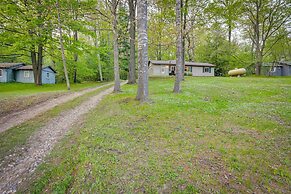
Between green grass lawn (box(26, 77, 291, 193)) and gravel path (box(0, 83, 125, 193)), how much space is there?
0.95 ft

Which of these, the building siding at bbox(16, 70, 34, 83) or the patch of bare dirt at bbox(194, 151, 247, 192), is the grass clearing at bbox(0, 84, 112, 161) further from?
the building siding at bbox(16, 70, 34, 83)

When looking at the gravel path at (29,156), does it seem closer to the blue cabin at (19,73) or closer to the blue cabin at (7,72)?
the blue cabin at (19,73)

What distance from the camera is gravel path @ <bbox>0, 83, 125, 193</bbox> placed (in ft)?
11.3

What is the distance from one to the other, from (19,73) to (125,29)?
77.6 feet

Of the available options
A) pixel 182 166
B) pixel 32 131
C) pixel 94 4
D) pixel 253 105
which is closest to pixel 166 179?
pixel 182 166

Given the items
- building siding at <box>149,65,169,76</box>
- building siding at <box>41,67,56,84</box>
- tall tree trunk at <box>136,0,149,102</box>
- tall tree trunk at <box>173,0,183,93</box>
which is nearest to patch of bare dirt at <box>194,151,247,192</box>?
tall tree trunk at <box>136,0,149,102</box>

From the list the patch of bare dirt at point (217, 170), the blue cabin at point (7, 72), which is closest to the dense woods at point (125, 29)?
the blue cabin at point (7, 72)

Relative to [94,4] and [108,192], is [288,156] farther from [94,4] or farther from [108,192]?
[94,4]

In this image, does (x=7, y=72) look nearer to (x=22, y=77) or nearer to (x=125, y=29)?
(x=22, y=77)

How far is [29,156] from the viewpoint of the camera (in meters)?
4.28

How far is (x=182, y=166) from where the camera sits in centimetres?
341

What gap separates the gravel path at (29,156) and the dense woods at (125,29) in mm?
4412

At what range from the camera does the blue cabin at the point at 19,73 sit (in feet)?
91.2

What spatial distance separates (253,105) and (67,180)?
7789mm
